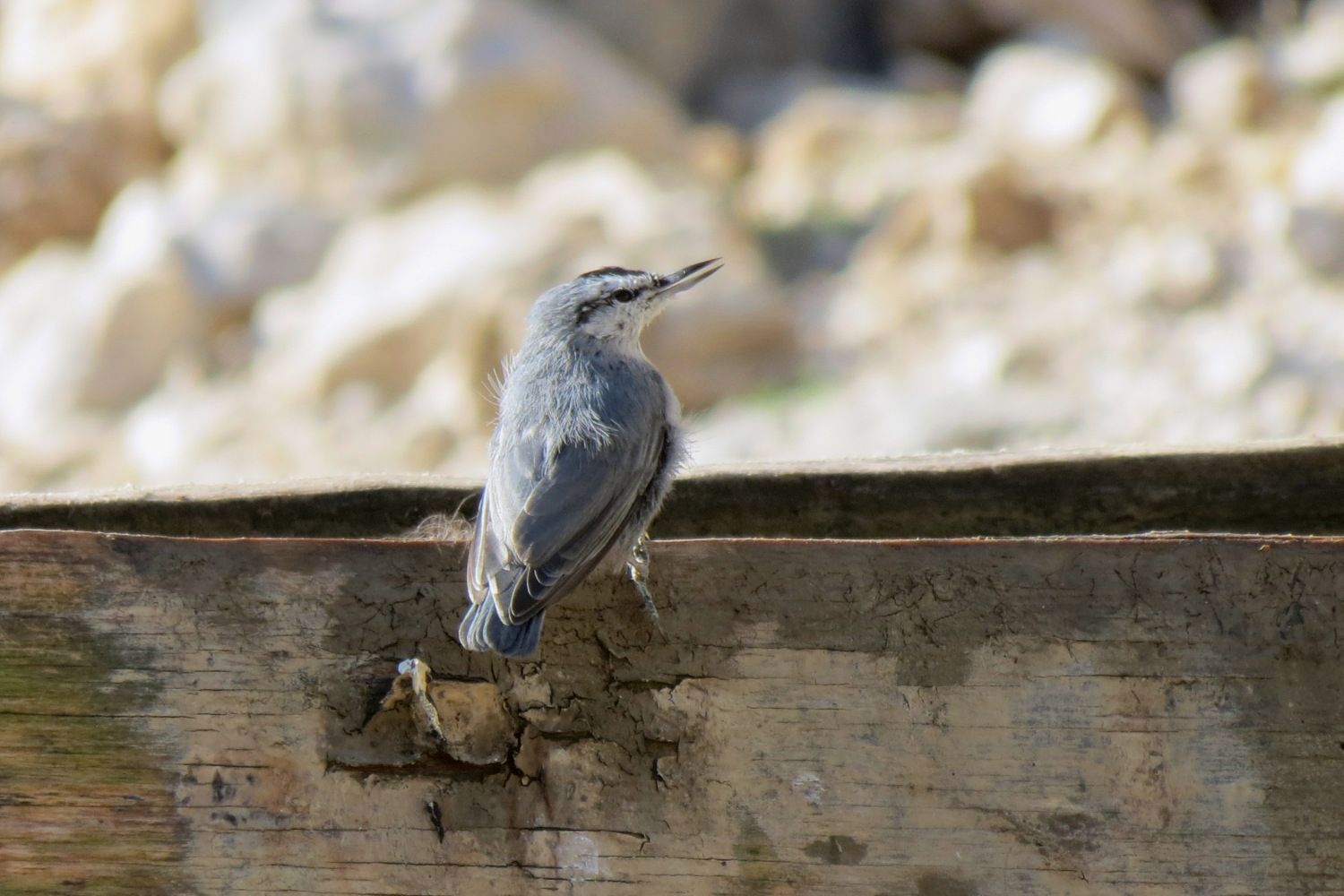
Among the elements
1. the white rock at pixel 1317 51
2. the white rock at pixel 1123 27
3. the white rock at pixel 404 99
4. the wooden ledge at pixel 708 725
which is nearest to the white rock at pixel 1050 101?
the white rock at pixel 1123 27

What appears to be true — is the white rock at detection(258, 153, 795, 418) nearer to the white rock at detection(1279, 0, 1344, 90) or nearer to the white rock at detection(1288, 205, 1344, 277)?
the white rock at detection(1288, 205, 1344, 277)

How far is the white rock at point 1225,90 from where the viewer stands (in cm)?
1106

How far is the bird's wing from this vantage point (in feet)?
8.09

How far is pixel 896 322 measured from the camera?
377 inches

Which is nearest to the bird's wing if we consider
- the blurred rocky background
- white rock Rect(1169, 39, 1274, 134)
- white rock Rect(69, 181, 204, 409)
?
the blurred rocky background

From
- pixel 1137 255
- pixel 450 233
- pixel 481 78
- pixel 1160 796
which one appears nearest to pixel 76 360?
pixel 450 233

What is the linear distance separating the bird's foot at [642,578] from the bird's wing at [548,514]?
110 millimetres

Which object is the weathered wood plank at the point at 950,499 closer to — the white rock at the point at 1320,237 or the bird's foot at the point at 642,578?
the bird's foot at the point at 642,578

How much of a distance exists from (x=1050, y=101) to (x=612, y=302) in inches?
326

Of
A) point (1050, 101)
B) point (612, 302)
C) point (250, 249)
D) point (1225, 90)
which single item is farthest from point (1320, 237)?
point (250, 249)

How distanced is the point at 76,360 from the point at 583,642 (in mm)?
8569

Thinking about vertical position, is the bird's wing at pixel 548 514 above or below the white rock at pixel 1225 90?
above

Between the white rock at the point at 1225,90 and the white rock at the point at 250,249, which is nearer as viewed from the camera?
the white rock at the point at 250,249

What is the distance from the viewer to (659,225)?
9.75 metres
